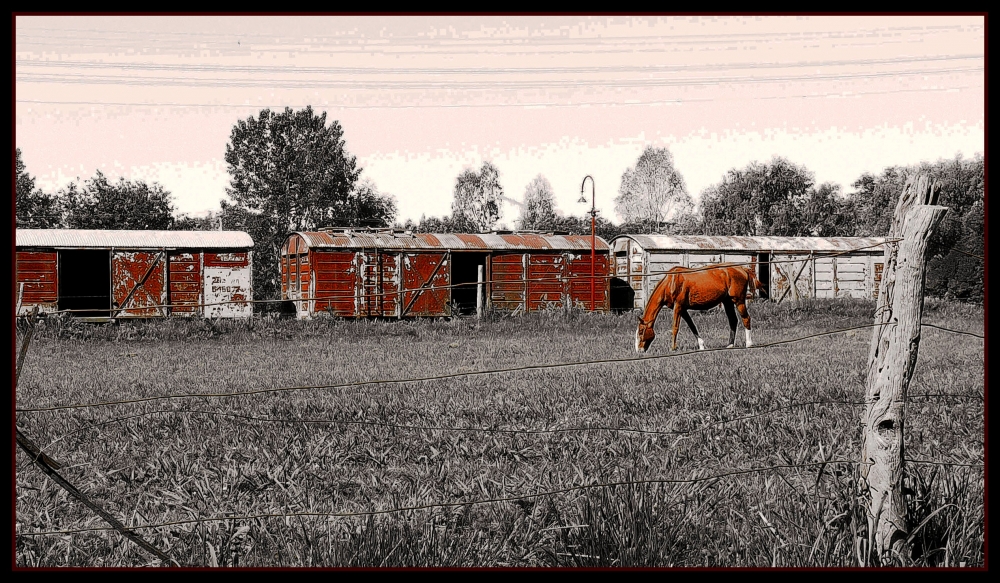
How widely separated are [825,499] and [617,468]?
1.39 meters

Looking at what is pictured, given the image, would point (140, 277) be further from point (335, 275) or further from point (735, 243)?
point (735, 243)

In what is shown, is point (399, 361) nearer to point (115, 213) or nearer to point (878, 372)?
point (878, 372)

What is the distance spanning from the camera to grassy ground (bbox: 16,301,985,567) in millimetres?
3811

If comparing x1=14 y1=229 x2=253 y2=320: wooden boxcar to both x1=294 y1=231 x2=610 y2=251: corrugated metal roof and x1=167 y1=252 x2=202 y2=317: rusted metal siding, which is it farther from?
x1=294 y1=231 x2=610 y2=251: corrugated metal roof

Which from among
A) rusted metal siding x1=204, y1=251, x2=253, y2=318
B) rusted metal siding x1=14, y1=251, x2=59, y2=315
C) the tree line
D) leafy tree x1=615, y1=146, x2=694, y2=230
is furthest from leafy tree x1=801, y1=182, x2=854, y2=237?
rusted metal siding x1=14, y1=251, x2=59, y2=315

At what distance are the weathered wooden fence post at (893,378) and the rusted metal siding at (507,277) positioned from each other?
1902cm

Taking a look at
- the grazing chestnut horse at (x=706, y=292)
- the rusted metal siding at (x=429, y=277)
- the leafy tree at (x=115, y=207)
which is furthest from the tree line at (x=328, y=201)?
the grazing chestnut horse at (x=706, y=292)

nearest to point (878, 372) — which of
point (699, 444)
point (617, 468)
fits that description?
point (617, 468)

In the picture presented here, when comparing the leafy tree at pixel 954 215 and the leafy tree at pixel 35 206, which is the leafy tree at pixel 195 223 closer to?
the leafy tree at pixel 35 206

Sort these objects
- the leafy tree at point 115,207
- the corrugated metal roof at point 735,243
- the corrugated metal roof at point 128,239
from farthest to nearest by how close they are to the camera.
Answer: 1. the leafy tree at point 115,207
2. the corrugated metal roof at point 735,243
3. the corrugated metal roof at point 128,239

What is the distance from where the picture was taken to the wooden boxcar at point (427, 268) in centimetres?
2153

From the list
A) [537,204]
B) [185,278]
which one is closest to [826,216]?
[537,204]

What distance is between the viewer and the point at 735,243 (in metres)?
25.4

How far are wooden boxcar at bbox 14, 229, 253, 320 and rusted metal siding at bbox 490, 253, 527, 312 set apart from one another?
6.67 metres
